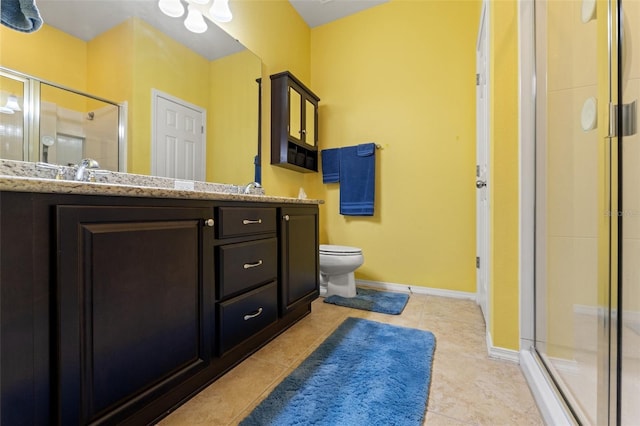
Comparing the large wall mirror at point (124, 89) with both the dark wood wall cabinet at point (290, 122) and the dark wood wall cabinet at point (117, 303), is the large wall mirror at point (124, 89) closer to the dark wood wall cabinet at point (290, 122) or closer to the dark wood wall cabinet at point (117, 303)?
the dark wood wall cabinet at point (290, 122)

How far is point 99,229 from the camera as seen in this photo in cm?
66

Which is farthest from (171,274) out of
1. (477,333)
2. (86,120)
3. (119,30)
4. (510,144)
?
(477,333)

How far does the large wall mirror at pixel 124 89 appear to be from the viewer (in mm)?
952

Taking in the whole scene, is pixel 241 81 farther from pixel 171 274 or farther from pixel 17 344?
pixel 17 344

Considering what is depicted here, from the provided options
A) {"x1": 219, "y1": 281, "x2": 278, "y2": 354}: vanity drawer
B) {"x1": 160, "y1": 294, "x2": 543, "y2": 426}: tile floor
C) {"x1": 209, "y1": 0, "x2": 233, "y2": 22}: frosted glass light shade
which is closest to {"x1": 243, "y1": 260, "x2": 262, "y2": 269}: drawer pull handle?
{"x1": 219, "y1": 281, "x2": 278, "y2": 354}: vanity drawer

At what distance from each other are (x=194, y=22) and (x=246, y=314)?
5.49 ft

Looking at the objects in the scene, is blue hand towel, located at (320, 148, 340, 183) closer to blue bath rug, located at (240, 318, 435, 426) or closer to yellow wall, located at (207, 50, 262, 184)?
yellow wall, located at (207, 50, 262, 184)

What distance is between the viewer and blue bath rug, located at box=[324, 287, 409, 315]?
1.87 metres

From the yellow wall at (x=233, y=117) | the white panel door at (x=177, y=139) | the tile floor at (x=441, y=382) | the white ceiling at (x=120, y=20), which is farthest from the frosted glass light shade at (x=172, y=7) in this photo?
the tile floor at (x=441, y=382)

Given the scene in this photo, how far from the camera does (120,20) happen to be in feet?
4.00

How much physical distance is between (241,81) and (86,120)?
1.06 metres

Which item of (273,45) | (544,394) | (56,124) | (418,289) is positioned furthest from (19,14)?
(418,289)

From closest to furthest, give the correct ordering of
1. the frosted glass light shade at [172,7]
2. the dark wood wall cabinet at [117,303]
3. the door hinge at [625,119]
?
the dark wood wall cabinet at [117,303]
the door hinge at [625,119]
the frosted glass light shade at [172,7]

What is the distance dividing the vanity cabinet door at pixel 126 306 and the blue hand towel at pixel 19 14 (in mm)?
815
